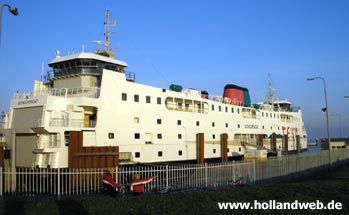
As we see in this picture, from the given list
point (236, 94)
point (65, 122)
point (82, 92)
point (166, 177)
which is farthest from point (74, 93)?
point (236, 94)

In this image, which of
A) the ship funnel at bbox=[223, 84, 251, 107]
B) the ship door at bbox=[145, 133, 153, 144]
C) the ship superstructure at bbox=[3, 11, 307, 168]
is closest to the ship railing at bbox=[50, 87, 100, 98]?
the ship superstructure at bbox=[3, 11, 307, 168]

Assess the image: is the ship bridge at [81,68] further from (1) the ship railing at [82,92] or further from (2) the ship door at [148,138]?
(2) the ship door at [148,138]

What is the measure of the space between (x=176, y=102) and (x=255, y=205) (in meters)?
21.0

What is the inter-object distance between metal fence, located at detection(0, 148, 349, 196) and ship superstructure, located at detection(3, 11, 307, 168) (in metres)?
1.75

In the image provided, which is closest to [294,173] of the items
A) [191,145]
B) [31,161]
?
[191,145]

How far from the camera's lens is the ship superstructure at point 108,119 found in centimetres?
2197

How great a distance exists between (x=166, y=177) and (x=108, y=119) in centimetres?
1019

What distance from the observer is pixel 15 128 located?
23.2 meters

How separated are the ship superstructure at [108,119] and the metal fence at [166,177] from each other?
1750 millimetres


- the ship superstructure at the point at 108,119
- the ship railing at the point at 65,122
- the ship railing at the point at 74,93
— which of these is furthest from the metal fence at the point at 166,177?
the ship railing at the point at 74,93

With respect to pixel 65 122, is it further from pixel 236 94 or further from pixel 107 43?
pixel 236 94

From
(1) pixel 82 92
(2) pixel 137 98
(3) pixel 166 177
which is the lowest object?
(3) pixel 166 177

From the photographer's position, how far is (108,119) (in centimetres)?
2448

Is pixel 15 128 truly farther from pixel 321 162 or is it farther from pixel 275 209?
pixel 321 162
